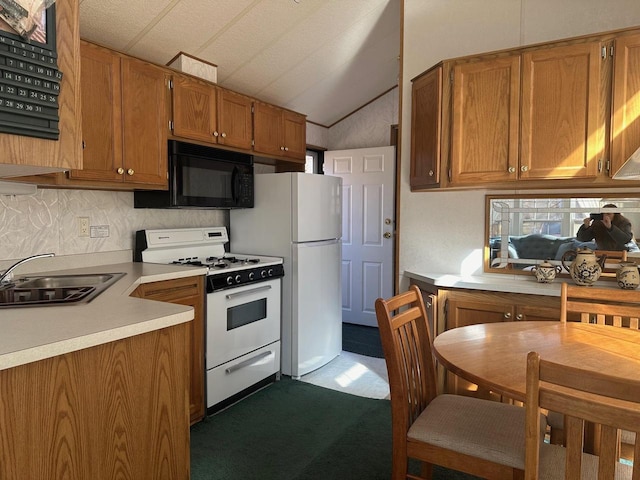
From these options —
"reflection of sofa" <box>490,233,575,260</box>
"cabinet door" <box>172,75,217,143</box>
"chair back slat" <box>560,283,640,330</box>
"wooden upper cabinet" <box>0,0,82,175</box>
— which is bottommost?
"chair back slat" <box>560,283,640,330</box>

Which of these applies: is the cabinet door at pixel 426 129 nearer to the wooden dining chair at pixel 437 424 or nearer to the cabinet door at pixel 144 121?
the wooden dining chair at pixel 437 424

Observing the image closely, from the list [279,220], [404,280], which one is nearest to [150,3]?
[279,220]

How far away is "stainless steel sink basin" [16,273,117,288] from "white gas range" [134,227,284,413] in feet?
2.01

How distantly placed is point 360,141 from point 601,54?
2866mm

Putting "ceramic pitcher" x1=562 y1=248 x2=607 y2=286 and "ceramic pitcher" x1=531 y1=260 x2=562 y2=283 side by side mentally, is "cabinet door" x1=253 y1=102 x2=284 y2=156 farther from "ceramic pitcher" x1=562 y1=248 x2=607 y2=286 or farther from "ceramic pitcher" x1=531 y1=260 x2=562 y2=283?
"ceramic pitcher" x1=562 y1=248 x2=607 y2=286

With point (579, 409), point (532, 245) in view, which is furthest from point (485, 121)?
point (579, 409)

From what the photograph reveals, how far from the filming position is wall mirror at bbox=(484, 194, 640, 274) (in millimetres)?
2705

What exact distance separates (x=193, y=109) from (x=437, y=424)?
7.86 feet

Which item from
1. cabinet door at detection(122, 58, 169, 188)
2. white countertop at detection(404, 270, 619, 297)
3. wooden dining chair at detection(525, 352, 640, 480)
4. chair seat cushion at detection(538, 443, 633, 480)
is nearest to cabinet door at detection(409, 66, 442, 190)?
white countertop at detection(404, 270, 619, 297)

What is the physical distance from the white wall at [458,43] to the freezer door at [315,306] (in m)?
0.69

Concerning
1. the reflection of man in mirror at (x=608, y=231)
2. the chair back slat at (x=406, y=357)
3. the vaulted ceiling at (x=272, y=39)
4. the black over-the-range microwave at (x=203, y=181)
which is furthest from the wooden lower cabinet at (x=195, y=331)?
the reflection of man in mirror at (x=608, y=231)

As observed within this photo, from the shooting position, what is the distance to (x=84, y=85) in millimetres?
2348

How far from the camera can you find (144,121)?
267 centimetres

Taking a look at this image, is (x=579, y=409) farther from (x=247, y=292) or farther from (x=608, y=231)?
(x=247, y=292)
